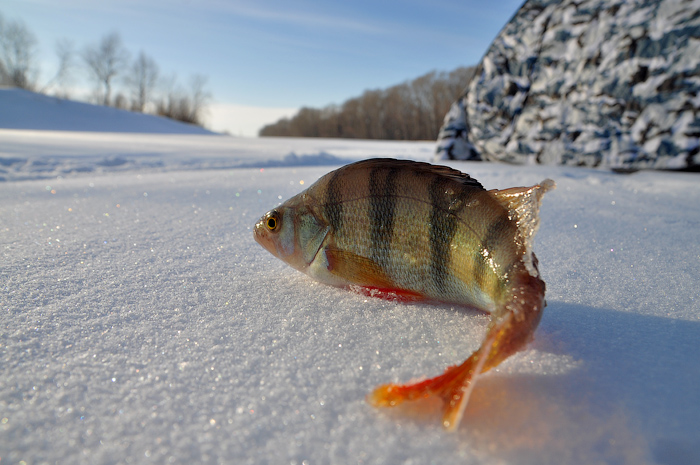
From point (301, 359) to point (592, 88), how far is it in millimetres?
3760

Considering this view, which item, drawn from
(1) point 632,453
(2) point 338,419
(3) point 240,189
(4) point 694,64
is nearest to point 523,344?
(1) point 632,453

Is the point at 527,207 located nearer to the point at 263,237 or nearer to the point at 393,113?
the point at 263,237

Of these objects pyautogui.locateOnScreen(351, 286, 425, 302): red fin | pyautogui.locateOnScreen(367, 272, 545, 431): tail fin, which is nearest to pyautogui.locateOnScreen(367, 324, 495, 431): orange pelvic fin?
pyautogui.locateOnScreen(367, 272, 545, 431): tail fin

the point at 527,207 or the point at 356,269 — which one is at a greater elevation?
the point at 527,207

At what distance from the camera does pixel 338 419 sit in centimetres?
66

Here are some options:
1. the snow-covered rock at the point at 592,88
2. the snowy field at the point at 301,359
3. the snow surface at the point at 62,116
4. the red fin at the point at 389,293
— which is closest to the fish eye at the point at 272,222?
the snowy field at the point at 301,359

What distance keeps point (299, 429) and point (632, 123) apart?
Result: 3736 millimetres

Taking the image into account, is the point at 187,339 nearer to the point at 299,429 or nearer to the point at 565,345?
the point at 299,429

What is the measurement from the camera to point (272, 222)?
4.07 feet

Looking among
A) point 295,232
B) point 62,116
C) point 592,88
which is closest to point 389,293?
point 295,232

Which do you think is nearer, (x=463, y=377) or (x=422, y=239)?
(x=463, y=377)

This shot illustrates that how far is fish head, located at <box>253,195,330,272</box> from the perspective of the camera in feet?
3.86

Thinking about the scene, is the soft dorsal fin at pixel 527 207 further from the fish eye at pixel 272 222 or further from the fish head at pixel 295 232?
the fish eye at pixel 272 222

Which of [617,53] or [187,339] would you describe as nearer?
[187,339]
